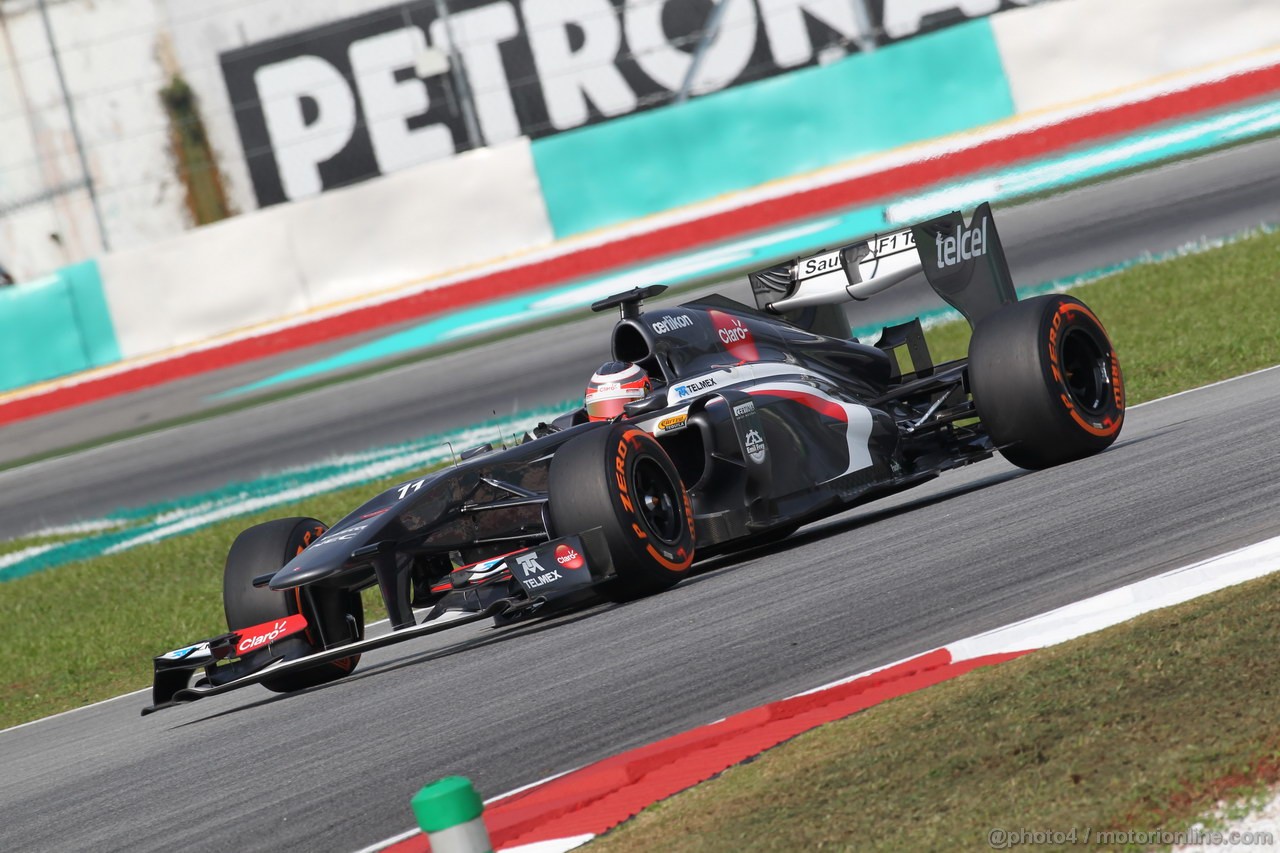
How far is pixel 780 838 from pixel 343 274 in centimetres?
1726

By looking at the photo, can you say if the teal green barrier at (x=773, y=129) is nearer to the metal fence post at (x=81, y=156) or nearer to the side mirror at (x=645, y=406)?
the metal fence post at (x=81, y=156)

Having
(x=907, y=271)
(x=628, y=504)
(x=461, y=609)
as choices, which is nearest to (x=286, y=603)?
(x=461, y=609)

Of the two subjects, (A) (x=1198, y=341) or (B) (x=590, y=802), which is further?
(A) (x=1198, y=341)

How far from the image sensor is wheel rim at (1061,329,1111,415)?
8.80 metres

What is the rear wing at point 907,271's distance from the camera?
9.52 meters

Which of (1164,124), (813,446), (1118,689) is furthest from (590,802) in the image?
(1164,124)

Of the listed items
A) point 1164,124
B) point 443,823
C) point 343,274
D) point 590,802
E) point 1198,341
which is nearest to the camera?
point 443,823

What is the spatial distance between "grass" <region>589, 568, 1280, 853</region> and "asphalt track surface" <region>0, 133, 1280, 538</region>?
10989 mm

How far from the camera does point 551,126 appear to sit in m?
21.8

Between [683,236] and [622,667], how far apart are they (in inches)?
540

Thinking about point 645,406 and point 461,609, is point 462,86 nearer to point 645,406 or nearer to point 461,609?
point 645,406

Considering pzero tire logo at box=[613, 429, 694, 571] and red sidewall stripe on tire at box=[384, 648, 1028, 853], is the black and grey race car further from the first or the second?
red sidewall stripe on tire at box=[384, 648, 1028, 853]

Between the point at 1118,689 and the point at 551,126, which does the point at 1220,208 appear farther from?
the point at 1118,689

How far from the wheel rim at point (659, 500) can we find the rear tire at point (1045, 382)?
5.93 feet
